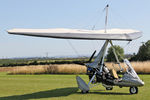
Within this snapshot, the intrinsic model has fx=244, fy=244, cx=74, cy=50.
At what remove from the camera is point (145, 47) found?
4000cm

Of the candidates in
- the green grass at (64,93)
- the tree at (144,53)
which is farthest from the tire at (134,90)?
the tree at (144,53)

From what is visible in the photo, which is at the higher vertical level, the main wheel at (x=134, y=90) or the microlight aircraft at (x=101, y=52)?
the microlight aircraft at (x=101, y=52)

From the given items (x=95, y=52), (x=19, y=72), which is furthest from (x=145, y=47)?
(x=95, y=52)

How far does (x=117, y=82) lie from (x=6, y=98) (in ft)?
14.4

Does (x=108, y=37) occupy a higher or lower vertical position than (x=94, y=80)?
higher

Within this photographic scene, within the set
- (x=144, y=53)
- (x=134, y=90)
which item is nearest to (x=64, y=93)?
(x=134, y=90)

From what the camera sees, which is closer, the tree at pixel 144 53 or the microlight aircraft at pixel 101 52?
the microlight aircraft at pixel 101 52

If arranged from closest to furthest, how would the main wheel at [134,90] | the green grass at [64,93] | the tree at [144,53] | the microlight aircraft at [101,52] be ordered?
the microlight aircraft at [101,52] < the green grass at [64,93] < the main wheel at [134,90] < the tree at [144,53]

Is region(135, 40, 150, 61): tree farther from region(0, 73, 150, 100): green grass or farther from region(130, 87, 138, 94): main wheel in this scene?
region(130, 87, 138, 94): main wheel

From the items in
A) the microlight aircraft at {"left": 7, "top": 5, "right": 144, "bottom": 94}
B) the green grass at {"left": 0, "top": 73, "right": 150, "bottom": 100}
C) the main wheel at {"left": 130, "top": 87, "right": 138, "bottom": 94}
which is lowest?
the green grass at {"left": 0, "top": 73, "right": 150, "bottom": 100}

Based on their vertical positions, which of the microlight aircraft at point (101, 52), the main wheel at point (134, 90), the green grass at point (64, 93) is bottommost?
the green grass at point (64, 93)

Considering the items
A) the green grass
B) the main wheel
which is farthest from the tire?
the green grass

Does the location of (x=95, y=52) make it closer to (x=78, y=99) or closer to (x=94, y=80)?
(x=94, y=80)

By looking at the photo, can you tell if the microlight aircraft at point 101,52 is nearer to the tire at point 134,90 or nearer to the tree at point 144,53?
A: the tire at point 134,90
